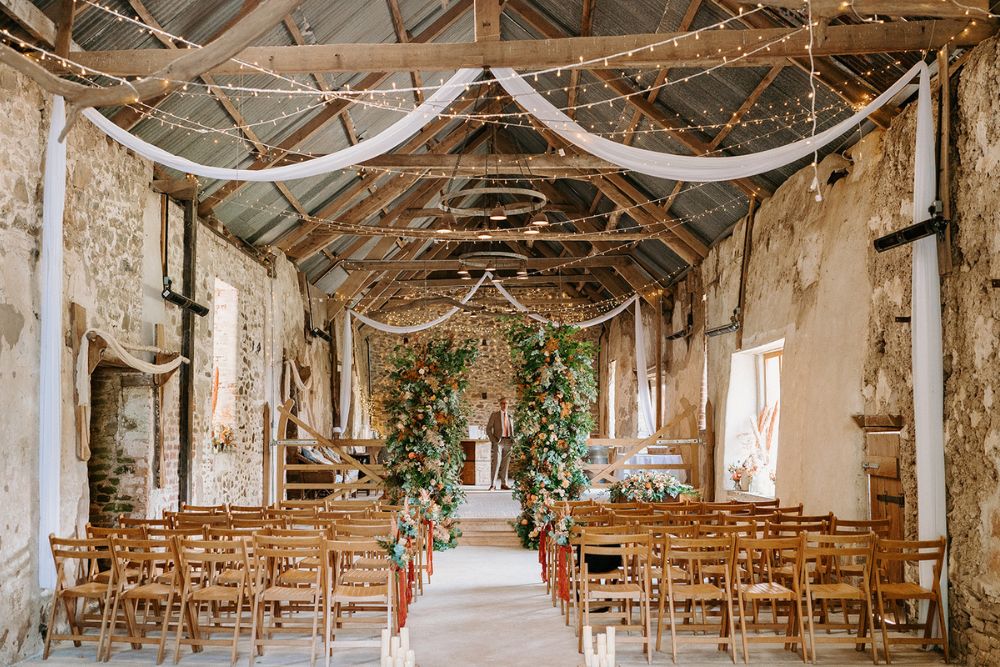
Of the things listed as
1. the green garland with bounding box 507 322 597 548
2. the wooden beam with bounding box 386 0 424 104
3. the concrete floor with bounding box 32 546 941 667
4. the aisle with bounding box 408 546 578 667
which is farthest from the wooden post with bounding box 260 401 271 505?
the wooden beam with bounding box 386 0 424 104

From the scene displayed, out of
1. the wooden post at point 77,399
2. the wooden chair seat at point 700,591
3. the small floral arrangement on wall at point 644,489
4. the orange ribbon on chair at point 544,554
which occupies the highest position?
the wooden post at point 77,399

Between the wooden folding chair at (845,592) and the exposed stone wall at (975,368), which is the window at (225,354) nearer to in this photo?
the wooden folding chair at (845,592)

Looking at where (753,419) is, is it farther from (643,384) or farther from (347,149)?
(347,149)

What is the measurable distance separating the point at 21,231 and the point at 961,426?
616cm

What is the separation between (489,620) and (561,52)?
4.11 metres

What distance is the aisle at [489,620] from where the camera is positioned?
5578mm

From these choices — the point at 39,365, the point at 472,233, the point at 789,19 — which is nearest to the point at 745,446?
the point at 472,233

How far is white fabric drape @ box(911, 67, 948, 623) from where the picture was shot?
5.75 m

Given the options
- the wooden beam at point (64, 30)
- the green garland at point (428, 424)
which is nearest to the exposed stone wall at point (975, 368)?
the green garland at point (428, 424)

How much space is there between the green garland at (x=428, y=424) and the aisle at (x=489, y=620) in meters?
0.85

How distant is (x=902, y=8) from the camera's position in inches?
196

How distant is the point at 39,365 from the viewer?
19.5 feet

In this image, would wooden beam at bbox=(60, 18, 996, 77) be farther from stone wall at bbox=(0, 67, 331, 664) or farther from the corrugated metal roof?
stone wall at bbox=(0, 67, 331, 664)

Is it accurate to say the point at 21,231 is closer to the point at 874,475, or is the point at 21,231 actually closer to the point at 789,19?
the point at 789,19
